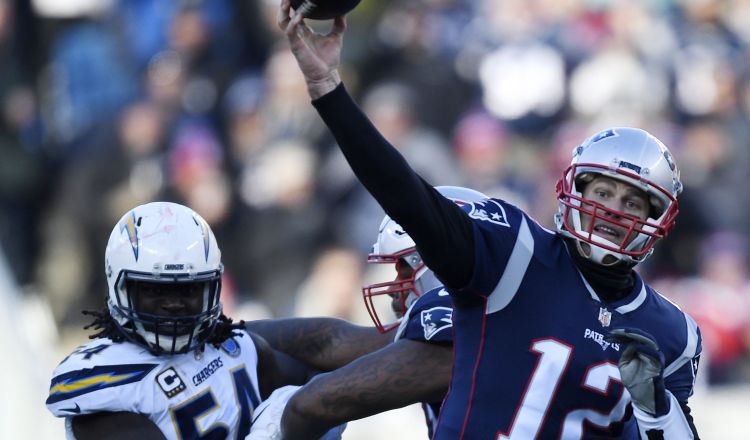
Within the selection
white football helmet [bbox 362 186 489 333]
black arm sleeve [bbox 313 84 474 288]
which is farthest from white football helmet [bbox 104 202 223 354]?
black arm sleeve [bbox 313 84 474 288]

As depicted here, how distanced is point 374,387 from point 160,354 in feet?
2.28

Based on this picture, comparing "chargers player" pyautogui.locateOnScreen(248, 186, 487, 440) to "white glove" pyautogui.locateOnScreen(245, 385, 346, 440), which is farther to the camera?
"white glove" pyautogui.locateOnScreen(245, 385, 346, 440)

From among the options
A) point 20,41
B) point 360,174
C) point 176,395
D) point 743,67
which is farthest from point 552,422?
point 20,41

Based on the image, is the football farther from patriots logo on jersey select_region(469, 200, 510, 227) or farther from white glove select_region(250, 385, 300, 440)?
white glove select_region(250, 385, 300, 440)

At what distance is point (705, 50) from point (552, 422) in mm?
6788

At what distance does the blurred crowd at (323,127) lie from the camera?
8.86 m

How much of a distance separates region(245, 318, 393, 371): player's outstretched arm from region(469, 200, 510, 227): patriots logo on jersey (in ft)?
3.31

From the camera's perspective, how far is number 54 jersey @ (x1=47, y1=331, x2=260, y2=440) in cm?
379

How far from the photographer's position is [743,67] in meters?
9.54

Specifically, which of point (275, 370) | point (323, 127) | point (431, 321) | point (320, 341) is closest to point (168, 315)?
point (275, 370)

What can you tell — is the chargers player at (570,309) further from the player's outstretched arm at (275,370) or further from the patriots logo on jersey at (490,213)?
the player's outstretched arm at (275,370)

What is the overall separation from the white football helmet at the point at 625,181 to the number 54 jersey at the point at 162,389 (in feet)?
3.72

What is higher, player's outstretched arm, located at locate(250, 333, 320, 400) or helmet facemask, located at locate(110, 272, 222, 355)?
helmet facemask, located at locate(110, 272, 222, 355)

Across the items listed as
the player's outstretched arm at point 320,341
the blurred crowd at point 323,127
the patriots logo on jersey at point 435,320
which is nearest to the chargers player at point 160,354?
the player's outstretched arm at point 320,341
